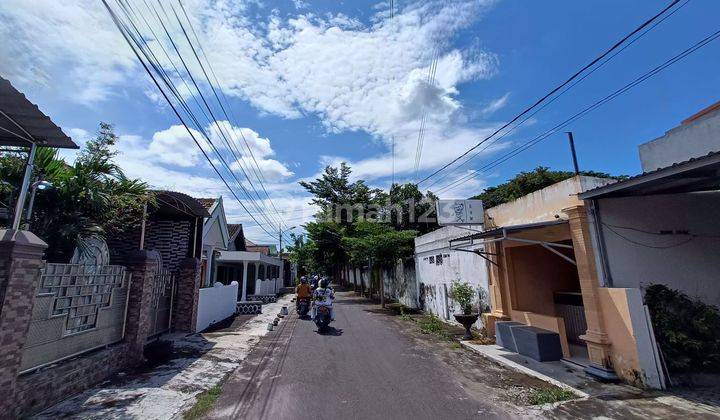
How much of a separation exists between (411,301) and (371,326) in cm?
573

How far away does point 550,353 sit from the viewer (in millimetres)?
7223

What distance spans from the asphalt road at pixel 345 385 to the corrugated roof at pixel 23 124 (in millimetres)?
4544

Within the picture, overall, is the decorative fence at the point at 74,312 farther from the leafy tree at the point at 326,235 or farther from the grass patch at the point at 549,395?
the leafy tree at the point at 326,235

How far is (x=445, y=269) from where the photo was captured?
13250 mm

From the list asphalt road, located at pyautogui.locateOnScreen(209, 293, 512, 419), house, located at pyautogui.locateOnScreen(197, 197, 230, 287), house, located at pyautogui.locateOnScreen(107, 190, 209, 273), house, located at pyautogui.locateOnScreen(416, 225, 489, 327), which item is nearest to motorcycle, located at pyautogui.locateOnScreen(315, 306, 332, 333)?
asphalt road, located at pyautogui.locateOnScreen(209, 293, 512, 419)

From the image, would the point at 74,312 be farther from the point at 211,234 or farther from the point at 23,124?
the point at 211,234

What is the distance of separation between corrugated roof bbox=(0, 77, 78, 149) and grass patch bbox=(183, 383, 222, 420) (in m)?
4.31

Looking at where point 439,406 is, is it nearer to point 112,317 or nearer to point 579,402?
point 579,402

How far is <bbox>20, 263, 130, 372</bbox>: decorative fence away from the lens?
15.6ft

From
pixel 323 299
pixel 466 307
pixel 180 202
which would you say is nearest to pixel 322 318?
pixel 323 299

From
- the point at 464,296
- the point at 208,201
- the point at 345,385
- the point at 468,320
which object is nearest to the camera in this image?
the point at 345,385

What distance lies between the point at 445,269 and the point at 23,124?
12070mm

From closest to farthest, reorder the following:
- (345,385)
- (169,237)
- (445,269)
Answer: (345,385)
(169,237)
(445,269)

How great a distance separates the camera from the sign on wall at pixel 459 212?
9.89 m
